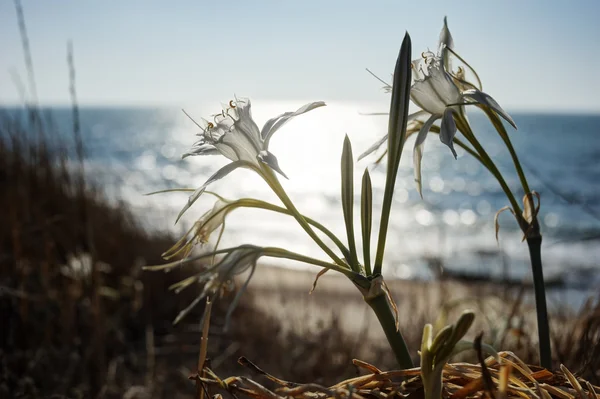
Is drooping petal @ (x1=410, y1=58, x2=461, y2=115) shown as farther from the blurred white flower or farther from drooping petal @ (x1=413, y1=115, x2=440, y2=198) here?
the blurred white flower

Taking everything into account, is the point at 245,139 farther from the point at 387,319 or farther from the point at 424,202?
the point at 424,202

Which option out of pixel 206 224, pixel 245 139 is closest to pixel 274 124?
pixel 245 139

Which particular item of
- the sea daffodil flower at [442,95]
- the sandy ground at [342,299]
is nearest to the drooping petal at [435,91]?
the sea daffodil flower at [442,95]

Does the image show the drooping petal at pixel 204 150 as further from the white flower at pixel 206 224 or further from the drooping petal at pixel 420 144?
the drooping petal at pixel 420 144

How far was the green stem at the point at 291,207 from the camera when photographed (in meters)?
0.68

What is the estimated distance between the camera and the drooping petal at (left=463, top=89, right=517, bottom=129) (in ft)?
2.33

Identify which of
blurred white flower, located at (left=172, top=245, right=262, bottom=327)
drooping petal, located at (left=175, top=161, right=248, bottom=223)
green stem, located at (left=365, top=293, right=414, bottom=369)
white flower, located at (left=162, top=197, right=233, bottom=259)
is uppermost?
drooping petal, located at (left=175, top=161, right=248, bottom=223)

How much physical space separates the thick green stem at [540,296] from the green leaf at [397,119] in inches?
9.9

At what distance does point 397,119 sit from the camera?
0.67m

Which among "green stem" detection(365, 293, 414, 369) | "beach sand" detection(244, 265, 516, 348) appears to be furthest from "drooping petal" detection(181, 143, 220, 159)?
"beach sand" detection(244, 265, 516, 348)

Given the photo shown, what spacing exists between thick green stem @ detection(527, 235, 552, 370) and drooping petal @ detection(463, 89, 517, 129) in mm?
188

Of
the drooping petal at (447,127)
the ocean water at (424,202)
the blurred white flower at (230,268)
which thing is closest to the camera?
the blurred white flower at (230,268)

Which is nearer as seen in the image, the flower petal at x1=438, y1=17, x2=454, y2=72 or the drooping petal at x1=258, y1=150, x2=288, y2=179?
the drooping petal at x1=258, y1=150, x2=288, y2=179

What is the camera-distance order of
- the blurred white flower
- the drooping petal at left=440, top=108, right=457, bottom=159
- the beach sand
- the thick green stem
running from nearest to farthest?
the blurred white flower < the drooping petal at left=440, top=108, right=457, bottom=159 < the thick green stem < the beach sand
